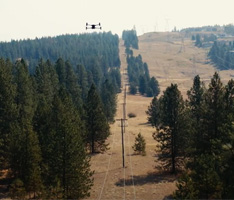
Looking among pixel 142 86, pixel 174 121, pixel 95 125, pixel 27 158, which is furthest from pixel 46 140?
pixel 142 86

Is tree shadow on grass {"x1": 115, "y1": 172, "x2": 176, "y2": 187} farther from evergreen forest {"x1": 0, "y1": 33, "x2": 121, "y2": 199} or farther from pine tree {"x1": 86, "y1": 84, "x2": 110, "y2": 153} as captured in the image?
pine tree {"x1": 86, "y1": 84, "x2": 110, "y2": 153}

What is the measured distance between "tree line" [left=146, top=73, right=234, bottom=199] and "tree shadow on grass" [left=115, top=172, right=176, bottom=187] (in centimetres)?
116

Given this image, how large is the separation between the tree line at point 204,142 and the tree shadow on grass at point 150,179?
116 cm

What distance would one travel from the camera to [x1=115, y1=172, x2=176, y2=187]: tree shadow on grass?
37450 millimetres

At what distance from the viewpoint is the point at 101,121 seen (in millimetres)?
53656

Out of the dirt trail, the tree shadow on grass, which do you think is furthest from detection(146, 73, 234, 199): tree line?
the dirt trail

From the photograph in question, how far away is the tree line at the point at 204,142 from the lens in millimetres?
23734

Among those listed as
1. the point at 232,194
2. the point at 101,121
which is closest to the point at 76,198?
the point at 232,194

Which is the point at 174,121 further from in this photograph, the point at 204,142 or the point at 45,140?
the point at 45,140

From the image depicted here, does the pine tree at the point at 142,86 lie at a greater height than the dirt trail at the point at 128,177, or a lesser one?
greater

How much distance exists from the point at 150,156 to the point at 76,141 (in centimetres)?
2308

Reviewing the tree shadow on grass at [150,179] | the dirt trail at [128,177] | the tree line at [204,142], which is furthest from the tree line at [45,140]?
the tree line at [204,142]

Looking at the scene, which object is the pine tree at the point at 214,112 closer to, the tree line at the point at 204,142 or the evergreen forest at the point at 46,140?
the tree line at the point at 204,142

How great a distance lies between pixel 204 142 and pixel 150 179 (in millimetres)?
9004
